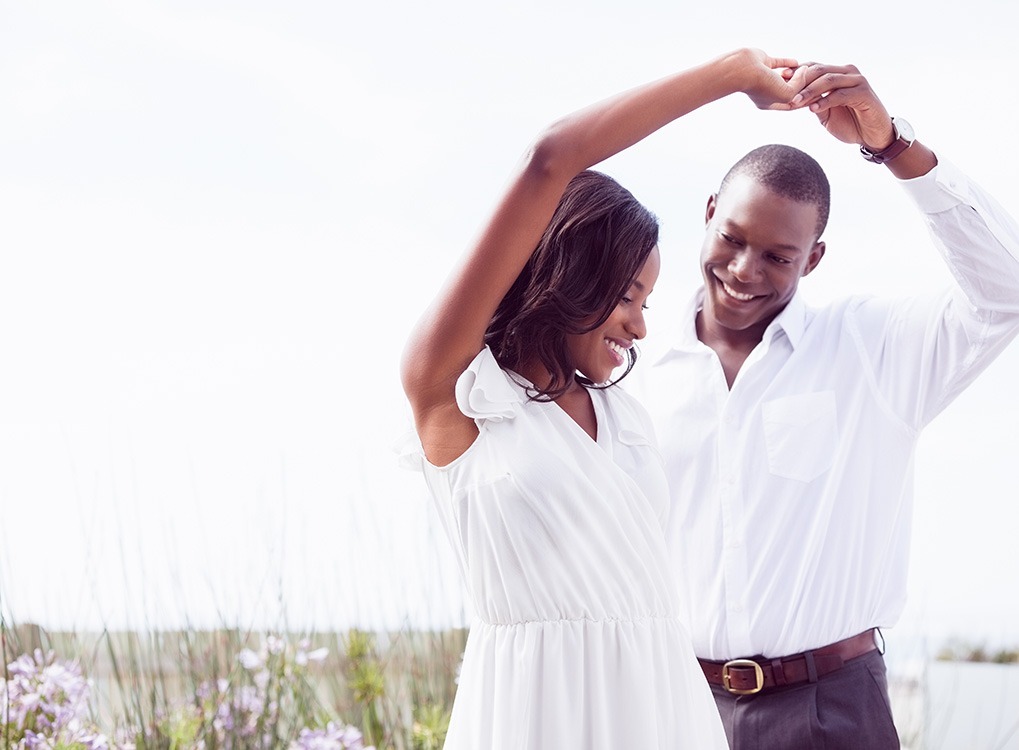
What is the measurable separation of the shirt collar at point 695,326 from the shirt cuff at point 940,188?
0.32 m

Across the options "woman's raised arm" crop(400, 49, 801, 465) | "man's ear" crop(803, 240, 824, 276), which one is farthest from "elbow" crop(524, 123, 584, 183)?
"man's ear" crop(803, 240, 824, 276)

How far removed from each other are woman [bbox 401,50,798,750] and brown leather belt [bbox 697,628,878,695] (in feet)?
1.53

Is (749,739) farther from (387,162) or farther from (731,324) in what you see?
(387,162)

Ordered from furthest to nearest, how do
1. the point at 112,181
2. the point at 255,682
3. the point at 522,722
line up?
the point at 112,181 < the point at 255,682 < the point at 522,722

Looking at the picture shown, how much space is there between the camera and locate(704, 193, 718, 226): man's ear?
7.28ft

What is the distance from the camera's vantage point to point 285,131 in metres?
4.01

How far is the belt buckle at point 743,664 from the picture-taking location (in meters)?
1.91

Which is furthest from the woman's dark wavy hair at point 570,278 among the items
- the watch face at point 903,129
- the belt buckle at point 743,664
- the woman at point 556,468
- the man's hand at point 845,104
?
the belt buckle at point 743,664

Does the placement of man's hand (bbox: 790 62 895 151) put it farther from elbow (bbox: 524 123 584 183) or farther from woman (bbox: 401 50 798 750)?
elbow (bbox: 524 123 584 183)

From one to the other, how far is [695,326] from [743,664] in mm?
665

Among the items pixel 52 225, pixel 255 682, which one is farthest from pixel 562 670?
pixel 52 225

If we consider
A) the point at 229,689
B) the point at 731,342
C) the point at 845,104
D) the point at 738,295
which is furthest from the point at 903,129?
the point at 229,689

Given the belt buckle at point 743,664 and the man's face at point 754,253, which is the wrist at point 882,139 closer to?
the man's face at point 754,253

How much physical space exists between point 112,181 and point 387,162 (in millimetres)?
947
